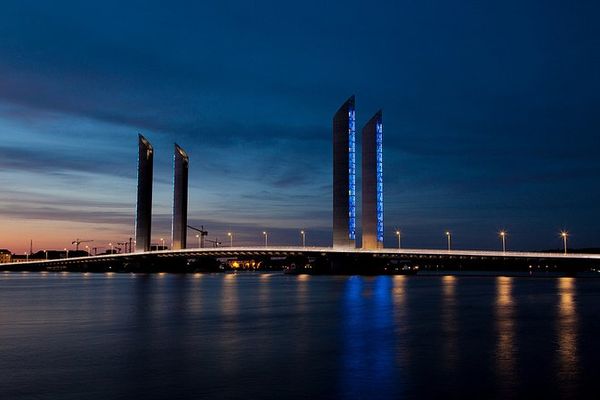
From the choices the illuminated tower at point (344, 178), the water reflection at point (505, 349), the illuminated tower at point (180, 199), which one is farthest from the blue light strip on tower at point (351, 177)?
the water reflection at point (505, 349)

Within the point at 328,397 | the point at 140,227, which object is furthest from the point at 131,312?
A: the point at 140,227

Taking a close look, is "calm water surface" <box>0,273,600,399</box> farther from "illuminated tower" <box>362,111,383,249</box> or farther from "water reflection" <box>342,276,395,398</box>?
"illuminated tower" <box>362,111,383,249</box>

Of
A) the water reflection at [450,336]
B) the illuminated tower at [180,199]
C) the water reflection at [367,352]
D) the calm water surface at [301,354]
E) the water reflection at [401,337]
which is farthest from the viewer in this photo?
the illuminated tower at [180,199]

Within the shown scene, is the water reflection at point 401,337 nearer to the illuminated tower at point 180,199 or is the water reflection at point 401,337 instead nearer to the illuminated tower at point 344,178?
the illuminated tower at point 344,178

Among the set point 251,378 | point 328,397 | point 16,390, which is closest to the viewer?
point 328,397

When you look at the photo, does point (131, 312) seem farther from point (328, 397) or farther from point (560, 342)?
point (328, 397)

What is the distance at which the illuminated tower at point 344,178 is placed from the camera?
93.0 metres

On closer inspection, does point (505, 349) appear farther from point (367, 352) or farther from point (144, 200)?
point (144, 200)

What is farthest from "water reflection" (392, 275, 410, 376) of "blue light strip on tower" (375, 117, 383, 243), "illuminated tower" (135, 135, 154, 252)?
"illuminated tower" (135, 135, 154, 252)

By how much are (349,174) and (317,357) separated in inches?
3097

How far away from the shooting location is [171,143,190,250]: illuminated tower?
397 feet

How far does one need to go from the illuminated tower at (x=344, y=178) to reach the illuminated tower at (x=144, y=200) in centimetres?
4440

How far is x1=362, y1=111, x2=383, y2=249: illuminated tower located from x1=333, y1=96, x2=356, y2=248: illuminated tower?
245 centimetres

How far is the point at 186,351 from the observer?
18141mm
